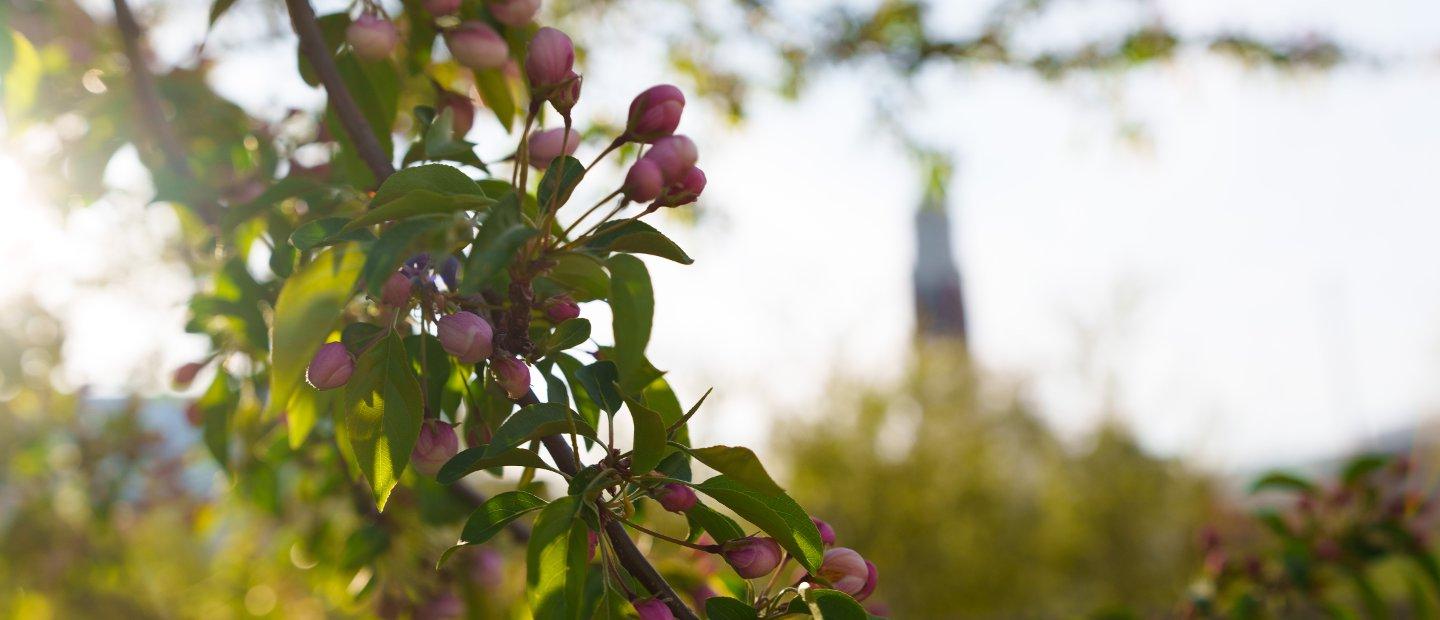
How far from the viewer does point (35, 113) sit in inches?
26.3

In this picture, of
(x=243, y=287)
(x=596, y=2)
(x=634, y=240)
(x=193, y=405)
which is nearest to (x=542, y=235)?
(x=634, y=240)

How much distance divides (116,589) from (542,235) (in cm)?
177

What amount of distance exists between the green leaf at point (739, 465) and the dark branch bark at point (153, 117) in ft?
1.38

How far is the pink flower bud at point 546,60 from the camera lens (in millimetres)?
364

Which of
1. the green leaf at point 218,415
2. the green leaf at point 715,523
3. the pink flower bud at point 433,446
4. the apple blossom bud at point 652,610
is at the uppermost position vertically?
the green leaf at point 715,523

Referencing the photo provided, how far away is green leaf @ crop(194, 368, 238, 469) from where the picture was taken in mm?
640

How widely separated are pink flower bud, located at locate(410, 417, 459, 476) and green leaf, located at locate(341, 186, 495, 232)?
10 centimetres

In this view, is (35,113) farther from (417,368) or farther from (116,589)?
(116,589)

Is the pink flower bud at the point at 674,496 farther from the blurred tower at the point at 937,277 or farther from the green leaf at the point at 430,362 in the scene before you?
the blurred tower at the point at 937,277

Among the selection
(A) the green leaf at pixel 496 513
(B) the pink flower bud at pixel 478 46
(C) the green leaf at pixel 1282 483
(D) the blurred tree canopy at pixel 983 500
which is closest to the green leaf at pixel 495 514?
(A) the green leaf at pixel 496 513

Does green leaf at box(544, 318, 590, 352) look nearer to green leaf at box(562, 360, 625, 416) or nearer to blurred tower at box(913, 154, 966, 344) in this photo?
green leaf at box(562, 360, 625, 416)

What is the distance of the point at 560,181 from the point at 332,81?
0.18 metres

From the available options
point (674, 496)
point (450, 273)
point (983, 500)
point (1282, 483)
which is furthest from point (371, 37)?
point (983, 500)

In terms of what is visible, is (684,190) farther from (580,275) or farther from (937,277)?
(937,277)
